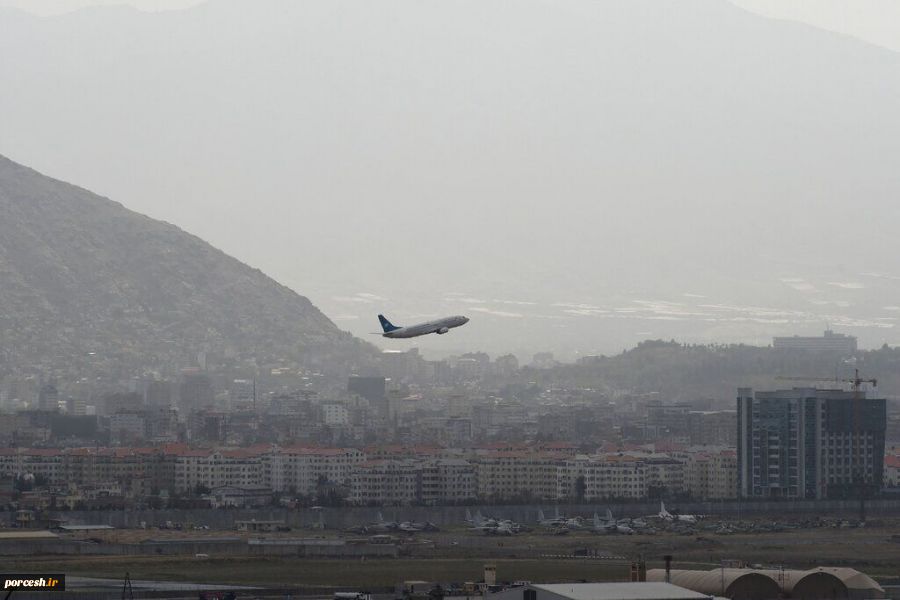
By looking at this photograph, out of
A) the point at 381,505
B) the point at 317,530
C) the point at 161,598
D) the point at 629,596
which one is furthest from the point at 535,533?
the point at 629,596

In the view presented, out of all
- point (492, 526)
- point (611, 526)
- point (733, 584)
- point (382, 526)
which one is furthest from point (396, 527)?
point (733, 584)

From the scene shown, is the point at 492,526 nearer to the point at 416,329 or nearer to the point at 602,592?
the point at 416,329

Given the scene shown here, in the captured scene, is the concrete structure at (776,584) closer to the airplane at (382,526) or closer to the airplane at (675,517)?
the airplane at (382,526)

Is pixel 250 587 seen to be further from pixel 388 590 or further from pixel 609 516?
pixel 609 516

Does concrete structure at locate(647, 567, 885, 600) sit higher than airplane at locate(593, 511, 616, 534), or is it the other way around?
concrete structure at locate(647, 567, 885, 600)

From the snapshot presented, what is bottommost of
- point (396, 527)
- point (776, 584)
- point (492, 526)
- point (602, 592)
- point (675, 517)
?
point (396, 527)

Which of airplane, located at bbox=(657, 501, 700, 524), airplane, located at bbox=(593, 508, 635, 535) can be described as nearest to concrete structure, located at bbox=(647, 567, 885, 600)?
airplane, located at bbox=(593, 508, 635, 535)

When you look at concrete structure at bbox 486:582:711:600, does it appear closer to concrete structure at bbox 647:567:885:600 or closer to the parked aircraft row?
concrete structure at bbox 647:567:885:600

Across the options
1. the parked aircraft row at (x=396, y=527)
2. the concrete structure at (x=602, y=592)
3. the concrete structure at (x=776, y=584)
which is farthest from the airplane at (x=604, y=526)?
the concrete structure at (x=602, y=592)
